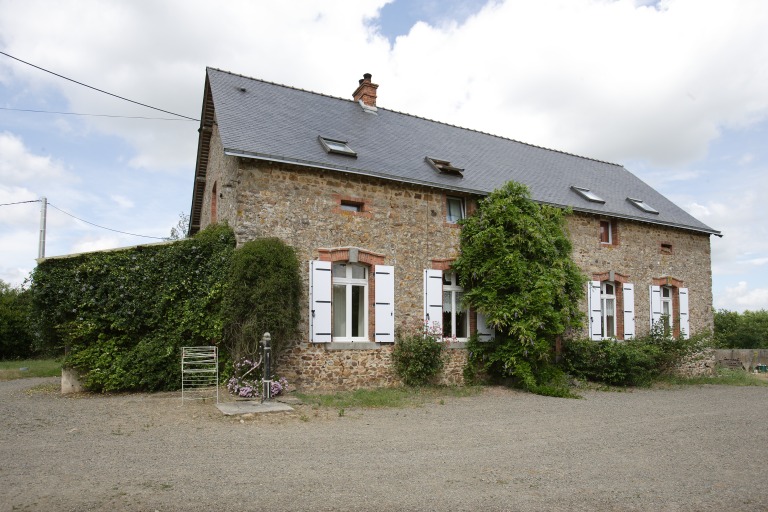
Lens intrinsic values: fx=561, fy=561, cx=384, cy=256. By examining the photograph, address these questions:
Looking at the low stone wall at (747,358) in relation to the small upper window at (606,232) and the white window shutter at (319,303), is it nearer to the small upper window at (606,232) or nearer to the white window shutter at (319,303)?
the small upper window at (606,232)

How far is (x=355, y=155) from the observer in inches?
446

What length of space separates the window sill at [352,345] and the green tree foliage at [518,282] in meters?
2.43

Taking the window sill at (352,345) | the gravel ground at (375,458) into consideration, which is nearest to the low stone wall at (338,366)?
the window sill at (352,345)

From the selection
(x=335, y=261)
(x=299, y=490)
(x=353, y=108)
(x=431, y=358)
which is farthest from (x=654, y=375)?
(x=299, y=490)

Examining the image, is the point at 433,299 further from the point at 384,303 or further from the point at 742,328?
the point at 742,328

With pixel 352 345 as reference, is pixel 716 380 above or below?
below

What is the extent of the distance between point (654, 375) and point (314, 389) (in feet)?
30.7

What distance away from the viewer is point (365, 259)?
10852 millimetres

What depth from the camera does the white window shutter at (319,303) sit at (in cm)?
1016

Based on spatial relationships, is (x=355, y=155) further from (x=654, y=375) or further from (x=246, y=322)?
(x=654, y=375)

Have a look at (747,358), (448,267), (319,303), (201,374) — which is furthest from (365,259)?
(747,358)

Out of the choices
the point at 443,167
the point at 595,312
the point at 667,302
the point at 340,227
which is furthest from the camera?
the point at 667,302

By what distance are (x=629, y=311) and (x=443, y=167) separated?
6.60 m

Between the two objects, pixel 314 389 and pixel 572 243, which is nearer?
pixel 314 389
